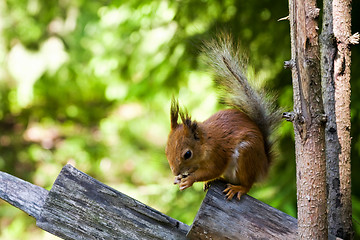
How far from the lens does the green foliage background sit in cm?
255

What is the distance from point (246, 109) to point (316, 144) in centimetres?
57

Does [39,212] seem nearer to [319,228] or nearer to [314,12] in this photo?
[319,228]

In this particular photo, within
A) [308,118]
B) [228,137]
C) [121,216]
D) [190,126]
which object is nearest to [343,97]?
[308,118]

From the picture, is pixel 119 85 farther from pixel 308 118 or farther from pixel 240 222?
pixel 308 118

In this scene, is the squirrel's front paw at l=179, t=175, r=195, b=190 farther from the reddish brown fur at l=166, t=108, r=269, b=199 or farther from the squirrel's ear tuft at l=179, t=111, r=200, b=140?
the squirrel's ear tuft at l=179, t=111, r=200, b=140

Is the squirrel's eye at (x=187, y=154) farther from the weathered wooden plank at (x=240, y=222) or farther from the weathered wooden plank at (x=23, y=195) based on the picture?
the weathered wooden plank at (x=23, y=195)

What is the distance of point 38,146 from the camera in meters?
5.27

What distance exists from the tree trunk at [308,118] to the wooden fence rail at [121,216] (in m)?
0.16

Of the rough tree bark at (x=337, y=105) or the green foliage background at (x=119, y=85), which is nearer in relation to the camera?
the rough tree bark at (x=337, y=105)

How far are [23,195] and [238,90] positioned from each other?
2.99ft

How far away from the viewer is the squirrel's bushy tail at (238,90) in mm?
1709

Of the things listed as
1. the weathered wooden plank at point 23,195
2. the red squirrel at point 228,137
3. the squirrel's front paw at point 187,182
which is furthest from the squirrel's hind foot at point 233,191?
the weathered wooden plank at point 23,195

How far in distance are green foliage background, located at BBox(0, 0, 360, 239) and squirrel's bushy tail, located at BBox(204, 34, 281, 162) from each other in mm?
103

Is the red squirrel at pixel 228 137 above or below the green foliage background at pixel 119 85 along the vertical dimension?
below
